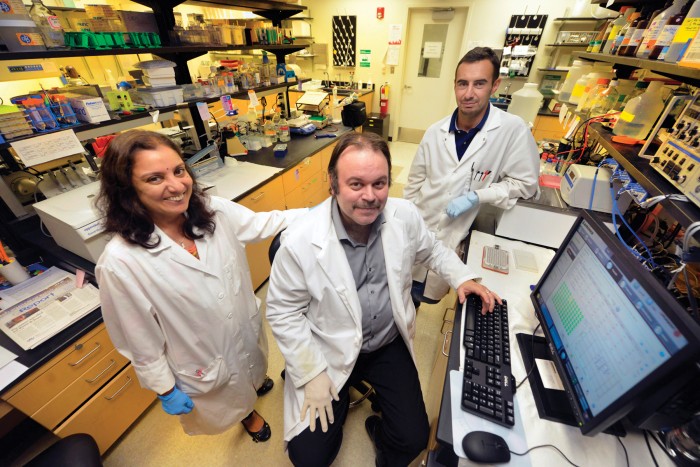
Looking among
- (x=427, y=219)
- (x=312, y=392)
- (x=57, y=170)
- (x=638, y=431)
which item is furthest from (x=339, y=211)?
(x=57, y=170)

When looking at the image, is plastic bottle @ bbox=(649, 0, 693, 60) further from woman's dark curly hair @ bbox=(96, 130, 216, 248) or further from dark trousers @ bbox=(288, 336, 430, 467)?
woman's dark curly hair @ bbox=(96, 130, 216, 248)

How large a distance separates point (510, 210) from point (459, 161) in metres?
0.39

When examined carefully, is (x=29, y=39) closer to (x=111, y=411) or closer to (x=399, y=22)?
(x=111, y=411)

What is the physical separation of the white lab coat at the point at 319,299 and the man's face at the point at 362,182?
13 centimetres

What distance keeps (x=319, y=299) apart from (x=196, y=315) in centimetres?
46

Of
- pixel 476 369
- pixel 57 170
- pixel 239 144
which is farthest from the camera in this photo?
pixel 239 144

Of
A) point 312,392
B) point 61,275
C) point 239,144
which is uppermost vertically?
point 239,144

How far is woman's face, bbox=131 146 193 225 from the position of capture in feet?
3.07

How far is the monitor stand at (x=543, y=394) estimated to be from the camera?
0.79 meters

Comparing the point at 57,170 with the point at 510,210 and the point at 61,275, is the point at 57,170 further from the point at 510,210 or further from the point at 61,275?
the point at 510,210

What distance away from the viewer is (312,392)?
3.37 ft

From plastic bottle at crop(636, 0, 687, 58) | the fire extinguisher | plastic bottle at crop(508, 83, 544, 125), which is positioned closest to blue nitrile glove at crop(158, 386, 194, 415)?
plastic bottle at crop(636, 0, 687, 58)

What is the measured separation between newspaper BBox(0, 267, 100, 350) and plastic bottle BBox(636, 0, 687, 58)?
253 cm

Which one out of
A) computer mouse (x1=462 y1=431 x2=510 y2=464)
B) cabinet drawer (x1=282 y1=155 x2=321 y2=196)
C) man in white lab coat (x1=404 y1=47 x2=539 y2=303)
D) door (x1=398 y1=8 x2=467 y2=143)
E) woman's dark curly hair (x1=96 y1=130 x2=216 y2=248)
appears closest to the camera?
computer mouse (x1=462 y1=431 x2=510 y2=464)
